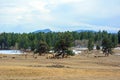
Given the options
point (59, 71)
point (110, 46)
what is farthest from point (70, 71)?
point (110, 46)

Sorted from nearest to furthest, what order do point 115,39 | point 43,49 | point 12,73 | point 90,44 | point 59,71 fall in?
point 12,73 → point 59,71 → point 43,49 → point 90,44 → point 115,39

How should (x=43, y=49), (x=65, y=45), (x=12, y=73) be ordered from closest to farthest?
(x=12, y=73), (x=65, y=45), (x=43, y=49)

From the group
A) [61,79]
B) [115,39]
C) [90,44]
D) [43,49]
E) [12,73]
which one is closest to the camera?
[61,79]

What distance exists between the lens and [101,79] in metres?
30.8

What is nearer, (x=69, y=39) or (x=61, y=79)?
(x=61, y=79)

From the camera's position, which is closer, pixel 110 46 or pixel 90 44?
pixel 110 46

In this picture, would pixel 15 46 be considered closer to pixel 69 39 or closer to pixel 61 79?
pixel 69 39

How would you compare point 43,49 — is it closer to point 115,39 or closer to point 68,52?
point 68,52

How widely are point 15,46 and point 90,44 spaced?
57.1m

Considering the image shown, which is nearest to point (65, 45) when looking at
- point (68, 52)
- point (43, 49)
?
point (68, 52)

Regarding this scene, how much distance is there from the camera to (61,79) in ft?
99.0

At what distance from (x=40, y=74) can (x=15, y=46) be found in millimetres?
158257

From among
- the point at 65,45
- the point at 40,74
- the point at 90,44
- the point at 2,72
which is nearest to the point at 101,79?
the point at 40,74

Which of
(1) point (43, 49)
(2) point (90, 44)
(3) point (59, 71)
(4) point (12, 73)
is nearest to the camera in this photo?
(4) point (12, 73)
